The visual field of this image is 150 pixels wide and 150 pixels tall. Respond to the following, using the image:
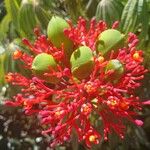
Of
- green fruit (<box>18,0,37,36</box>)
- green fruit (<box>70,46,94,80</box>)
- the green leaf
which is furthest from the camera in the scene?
green fruit (<box>18,0,37,36</box>)

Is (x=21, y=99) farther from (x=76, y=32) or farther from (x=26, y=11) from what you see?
(x=26, y=11)

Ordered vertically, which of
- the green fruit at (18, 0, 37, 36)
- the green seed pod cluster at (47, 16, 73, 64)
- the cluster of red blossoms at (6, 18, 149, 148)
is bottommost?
the cluster of red blossoms at (6, 18, 149, 148)

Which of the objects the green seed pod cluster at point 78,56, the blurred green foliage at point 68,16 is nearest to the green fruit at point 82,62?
the green seed pod cluster at point 78,56

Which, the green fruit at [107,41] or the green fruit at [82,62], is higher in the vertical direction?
the green fruit at [107,41]

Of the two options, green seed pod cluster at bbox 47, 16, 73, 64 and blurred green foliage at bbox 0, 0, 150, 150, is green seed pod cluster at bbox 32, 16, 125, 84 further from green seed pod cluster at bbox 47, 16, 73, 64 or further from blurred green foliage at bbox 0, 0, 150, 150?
blurred green foliage at bbox 0, 0, 150, 150

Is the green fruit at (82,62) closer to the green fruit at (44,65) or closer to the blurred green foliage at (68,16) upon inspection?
the green fruit at (44,65)

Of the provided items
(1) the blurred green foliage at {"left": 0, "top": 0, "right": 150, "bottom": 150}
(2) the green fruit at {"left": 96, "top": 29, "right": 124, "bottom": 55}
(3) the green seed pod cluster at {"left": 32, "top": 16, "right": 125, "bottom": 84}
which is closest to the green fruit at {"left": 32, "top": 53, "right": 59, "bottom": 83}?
(3) the green seed pod cluster at {"left": 32, "top": 16, "right": 125, "bottom": 84}

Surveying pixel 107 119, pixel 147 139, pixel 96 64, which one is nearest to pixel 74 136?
pixel 107 119
